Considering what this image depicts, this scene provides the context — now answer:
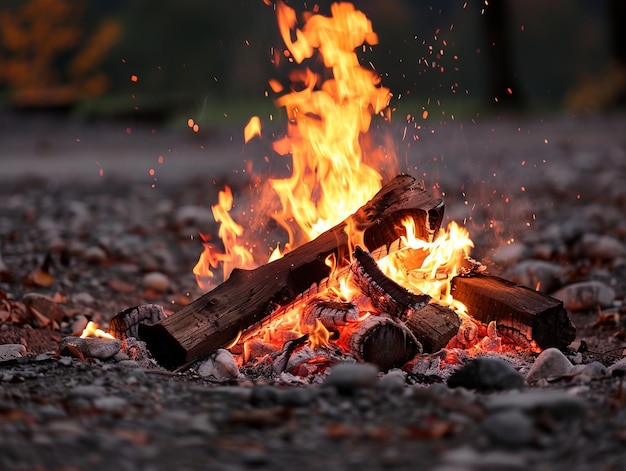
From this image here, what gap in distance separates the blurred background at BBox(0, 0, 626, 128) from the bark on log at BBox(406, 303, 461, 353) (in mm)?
14559

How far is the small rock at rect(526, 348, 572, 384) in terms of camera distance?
356 cm

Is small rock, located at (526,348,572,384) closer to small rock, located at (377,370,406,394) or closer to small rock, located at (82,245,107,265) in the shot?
small rock, located at (377,370,406,394)

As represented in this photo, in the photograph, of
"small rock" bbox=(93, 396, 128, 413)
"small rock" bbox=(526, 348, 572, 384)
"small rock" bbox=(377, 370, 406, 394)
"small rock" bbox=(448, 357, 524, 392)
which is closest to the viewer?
"small rock" bbox=(93, 396, 128, 413)

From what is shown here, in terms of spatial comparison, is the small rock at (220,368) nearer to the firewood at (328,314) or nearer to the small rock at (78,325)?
the firewood at (328,314)

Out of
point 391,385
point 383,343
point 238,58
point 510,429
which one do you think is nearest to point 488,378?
point 391,385

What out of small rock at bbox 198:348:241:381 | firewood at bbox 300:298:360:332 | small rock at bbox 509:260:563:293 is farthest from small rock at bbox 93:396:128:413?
small rock at bbox 509:260:563:293

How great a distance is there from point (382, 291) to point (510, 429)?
1497mm

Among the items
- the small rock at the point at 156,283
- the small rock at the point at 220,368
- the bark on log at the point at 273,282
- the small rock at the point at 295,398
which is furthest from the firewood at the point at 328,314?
the small rock at the point at 156,283

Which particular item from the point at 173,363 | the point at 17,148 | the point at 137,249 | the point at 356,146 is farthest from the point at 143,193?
the point at 17,148

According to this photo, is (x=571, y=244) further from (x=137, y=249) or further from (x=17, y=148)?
(x=17, y=148)

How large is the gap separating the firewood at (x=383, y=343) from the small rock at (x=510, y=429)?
118 cm

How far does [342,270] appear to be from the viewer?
159 inches

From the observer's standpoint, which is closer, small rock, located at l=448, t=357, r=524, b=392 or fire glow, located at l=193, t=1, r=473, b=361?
small rock, located at l=448, t=357, r=524, b=392

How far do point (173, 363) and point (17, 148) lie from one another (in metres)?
13.6
